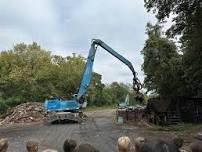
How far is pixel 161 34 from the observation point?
54188 mm

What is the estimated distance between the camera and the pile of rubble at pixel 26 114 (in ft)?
178

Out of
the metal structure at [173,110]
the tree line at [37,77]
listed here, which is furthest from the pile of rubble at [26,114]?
the metal structure at [173,110]

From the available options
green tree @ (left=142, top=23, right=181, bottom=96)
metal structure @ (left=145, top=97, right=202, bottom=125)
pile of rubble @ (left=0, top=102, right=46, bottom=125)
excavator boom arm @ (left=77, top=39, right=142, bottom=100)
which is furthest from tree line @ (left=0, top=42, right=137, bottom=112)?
metal structure @ (left=145, top=97, right=202, bottom=125)

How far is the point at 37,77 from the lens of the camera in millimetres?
81125

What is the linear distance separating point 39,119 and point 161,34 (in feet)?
51.9

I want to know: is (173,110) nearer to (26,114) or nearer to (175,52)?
(175,52)

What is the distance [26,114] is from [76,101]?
11.5 metres

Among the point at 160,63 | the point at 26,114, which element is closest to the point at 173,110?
the point at 160,63

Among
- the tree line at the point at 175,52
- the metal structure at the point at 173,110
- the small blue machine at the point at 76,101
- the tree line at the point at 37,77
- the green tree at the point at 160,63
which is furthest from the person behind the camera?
the tree line at the point at 37,77

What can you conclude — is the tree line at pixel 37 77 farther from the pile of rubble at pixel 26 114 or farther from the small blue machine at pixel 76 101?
the small blue machine at pixel 76 101

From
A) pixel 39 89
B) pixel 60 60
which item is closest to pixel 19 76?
pixel 39 89

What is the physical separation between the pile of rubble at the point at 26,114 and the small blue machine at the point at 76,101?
8.36m

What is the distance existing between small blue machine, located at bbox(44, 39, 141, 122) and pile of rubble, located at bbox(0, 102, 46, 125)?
8355 millimetres

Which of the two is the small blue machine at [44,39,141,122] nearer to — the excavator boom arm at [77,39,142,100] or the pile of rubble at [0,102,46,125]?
the excavator boom arm at [77,39,142,100]
